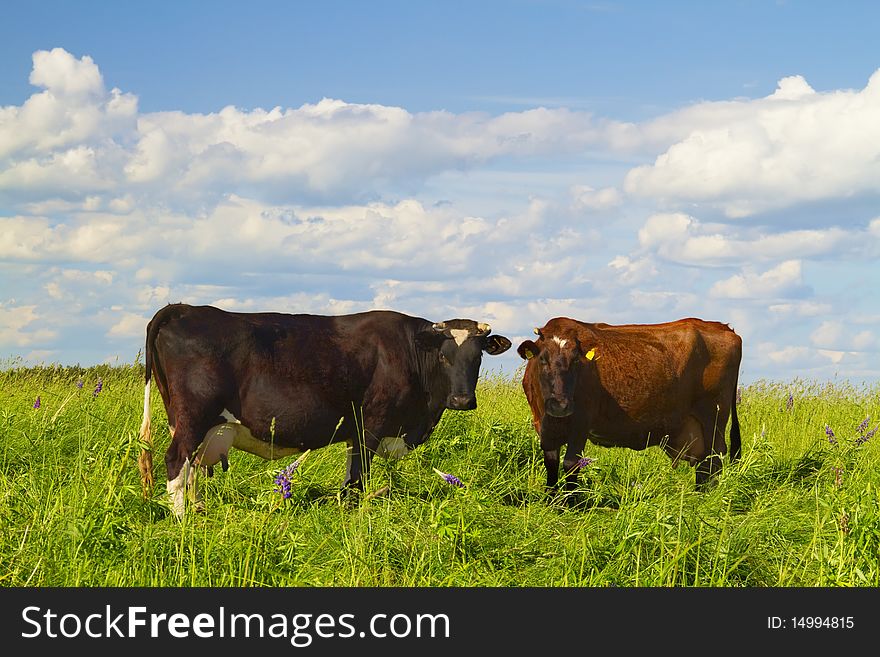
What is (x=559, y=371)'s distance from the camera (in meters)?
9.04

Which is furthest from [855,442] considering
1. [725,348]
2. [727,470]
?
[727,470]

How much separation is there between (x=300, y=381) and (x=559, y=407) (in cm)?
243

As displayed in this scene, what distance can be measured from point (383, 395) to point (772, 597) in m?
4.48

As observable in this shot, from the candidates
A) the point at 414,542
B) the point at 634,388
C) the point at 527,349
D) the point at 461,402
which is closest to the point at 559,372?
the point at 527,349

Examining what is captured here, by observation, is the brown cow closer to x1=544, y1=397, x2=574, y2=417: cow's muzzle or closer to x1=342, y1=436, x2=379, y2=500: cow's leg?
x1=544, y1=397, x2=574, y2=417: cow's muzzle

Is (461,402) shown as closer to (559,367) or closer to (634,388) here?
(559,367)

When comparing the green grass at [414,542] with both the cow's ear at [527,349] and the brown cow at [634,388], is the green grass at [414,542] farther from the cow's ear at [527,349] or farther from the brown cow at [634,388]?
the cow's ear at [527,349]

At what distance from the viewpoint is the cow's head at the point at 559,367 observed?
9008 mm

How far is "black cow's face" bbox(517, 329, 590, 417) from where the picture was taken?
9.01 m

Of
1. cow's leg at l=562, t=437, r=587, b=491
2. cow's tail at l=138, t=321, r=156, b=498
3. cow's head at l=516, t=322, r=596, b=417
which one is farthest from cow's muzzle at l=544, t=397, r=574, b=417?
cow's tail at l=138, t=321, r=156, b=498

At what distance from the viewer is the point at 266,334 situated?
8750mm

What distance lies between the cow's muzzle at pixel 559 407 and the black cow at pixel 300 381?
2.44 feet

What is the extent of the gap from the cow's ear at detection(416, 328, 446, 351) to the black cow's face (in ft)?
3.24

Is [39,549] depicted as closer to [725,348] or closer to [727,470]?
[727,470]
